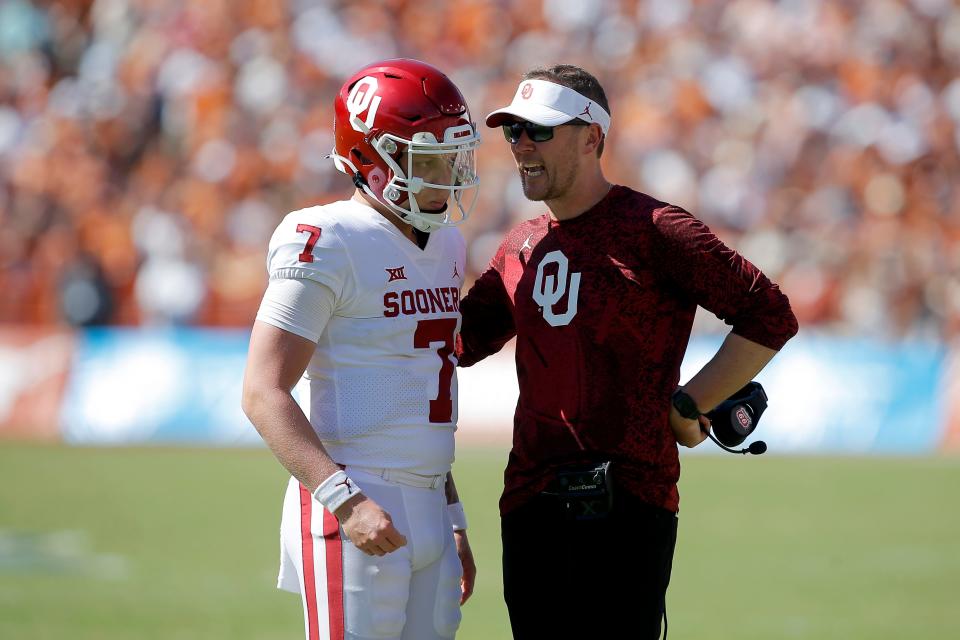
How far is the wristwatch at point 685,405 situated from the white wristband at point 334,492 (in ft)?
3.28

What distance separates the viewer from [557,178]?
3.93 metres

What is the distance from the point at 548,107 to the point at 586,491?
1141 millimetres

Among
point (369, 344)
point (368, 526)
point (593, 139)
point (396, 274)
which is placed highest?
point (593, 139)

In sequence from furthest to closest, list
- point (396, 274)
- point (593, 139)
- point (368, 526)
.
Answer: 1. point (593, 139)
2. point (396, 274)
3. point (368, 526)

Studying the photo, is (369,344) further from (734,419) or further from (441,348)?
(734,419)

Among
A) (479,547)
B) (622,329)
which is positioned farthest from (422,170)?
(479,547)

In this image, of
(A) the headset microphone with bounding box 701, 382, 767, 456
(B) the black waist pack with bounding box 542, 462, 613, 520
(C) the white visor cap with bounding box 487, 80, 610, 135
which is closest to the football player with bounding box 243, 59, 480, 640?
(C) the white visor cap with bounding box 487, 80, 610, 135

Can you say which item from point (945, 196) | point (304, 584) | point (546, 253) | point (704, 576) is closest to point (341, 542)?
point (304, 584)

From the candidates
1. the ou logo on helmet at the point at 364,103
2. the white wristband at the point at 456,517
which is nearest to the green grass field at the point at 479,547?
the white wristband at the point at 456,517

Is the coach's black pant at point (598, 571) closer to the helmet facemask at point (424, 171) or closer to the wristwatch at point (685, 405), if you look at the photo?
the wristwatch at point (685, 405)

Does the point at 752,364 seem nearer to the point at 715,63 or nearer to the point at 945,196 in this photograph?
the point at 945,196

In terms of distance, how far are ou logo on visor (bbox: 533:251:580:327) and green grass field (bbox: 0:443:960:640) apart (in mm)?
3243

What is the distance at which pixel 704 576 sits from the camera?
8.16 m

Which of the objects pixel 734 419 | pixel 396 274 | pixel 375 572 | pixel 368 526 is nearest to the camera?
pixel 368 526
